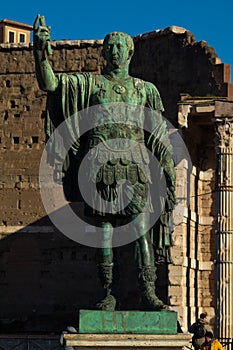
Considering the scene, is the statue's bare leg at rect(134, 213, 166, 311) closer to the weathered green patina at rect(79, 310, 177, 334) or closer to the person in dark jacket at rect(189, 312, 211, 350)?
the weathered green patina at rect(79, 310, 177, 334)

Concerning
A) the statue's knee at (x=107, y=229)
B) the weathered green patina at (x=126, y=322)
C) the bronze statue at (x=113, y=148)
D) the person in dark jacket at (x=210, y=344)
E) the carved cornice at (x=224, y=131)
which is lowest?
the person in dark jacket at (x=210, y=344)

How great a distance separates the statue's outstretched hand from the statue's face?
1.78ft

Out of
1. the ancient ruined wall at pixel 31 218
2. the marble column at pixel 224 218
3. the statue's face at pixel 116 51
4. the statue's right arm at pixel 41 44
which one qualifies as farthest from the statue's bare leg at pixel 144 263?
the ancient ruined wall at pixel 31 218

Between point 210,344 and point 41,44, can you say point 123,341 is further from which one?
point 210,344

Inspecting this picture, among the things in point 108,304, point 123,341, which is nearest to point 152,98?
point 108,304

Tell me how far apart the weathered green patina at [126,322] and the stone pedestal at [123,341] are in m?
0.07

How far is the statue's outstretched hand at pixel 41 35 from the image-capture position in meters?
7.34

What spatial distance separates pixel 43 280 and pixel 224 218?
10946 mm

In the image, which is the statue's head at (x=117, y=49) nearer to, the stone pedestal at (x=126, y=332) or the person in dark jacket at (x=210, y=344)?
the stone pedestal at (x=126, y=332)

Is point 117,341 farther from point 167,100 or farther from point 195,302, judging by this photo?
point 167,100

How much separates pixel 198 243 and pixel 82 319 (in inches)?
705

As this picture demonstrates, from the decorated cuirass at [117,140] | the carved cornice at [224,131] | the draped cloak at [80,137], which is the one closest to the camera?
the decorated cuirass at [117,140]

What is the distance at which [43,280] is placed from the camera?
32.4 metres

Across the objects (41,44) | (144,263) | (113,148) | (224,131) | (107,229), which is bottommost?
(144,263)
